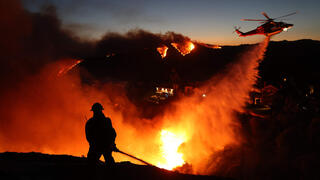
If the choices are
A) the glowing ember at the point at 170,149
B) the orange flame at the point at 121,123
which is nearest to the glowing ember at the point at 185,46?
the orange flame at the point at 121,123

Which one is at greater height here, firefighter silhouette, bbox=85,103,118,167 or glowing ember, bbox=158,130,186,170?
firefighter silhouette, bbox=85,103,118,167

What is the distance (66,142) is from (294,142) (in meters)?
13.9

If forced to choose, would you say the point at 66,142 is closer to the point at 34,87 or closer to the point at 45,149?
the point at 45,149

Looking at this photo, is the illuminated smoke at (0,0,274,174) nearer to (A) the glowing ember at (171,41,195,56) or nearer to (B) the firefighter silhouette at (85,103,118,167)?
(A) the glowing ember at (171,41,195,56)

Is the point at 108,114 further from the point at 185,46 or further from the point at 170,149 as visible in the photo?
the point at 185,46

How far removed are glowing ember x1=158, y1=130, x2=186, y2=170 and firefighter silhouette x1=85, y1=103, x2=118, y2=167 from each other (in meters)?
8.98

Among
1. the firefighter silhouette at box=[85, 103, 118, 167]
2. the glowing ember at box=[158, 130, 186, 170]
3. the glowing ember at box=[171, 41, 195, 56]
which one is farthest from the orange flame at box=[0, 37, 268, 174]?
the firefighter silhouette at box=[85, 103, 118, 167]

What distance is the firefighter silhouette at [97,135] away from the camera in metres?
4.86

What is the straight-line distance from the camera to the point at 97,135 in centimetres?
488

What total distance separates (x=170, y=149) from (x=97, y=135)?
1088 cm

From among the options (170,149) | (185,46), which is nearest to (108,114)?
(170,149)

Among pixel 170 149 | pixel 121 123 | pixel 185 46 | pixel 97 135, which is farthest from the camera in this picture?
pixel 121 123

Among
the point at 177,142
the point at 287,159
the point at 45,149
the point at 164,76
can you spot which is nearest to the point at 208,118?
the point at 177,142

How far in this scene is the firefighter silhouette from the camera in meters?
4.86
